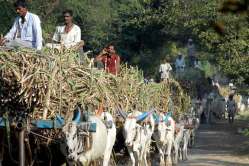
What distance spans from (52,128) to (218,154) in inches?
429

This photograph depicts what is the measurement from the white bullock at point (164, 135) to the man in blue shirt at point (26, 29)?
526 cm

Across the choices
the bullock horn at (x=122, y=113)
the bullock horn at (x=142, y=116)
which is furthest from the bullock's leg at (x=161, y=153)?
the bullock horn at (x=122, y=113)

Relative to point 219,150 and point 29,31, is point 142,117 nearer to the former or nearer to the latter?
point 29,31

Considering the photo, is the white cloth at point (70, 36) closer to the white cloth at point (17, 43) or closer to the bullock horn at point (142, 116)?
the white cloth at point (17, 43)

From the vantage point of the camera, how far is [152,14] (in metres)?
25.8

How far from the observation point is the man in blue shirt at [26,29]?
829cm

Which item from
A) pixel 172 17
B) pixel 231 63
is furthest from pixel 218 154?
pixel 172 17

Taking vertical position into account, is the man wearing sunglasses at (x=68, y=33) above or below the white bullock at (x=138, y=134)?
above

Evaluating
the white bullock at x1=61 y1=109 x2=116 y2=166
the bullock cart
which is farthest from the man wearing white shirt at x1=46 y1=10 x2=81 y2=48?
the white bullock at x1=61 y1=109 x2=116 y2=166

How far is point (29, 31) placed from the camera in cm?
838

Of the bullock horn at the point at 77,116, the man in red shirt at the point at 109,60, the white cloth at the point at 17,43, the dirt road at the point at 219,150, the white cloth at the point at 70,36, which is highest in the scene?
the white cloth at the point at 70,36

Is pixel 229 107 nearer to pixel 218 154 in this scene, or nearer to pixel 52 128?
pixel 218 154

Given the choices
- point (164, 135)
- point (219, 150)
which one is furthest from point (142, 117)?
point (219, 150)

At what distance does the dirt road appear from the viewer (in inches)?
624
